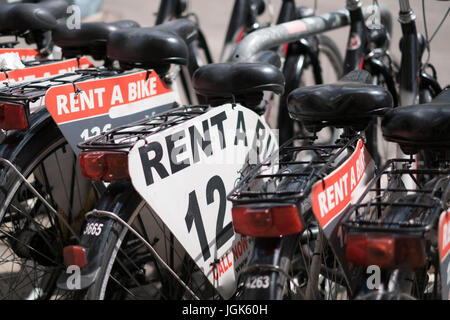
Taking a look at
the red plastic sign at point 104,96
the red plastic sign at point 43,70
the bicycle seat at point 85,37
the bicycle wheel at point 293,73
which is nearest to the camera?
the red plastic sign at point 104,96

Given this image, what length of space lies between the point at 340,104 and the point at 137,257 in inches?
49.2

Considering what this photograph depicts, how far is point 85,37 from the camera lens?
4121mm

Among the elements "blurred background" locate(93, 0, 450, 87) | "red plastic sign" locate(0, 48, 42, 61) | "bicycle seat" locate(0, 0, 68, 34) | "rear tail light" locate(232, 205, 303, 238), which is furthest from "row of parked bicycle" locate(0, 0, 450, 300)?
"blurred background" locate(93, 0, 450, 87)

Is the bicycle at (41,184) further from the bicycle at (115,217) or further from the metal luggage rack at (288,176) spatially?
the metal luggage rack at (288,176)

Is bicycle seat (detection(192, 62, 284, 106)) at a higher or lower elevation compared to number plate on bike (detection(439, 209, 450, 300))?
higher

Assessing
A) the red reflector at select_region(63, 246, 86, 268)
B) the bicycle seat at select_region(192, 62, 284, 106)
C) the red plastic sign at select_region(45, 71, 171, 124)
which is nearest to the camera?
the red reflector at select_region(63, 246, 86, 268)

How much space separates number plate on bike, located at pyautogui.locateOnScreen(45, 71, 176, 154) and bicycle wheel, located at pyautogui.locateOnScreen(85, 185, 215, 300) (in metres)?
0.45

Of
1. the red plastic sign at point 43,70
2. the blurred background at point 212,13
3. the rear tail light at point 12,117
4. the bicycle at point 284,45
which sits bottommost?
the blurred background at point 212,13

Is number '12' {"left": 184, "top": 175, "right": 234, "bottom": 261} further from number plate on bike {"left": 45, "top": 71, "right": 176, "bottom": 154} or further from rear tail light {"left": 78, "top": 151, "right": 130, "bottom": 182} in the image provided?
number plate on bike {"left": 45, "top": 71, "right": 176, "bottom": 154}

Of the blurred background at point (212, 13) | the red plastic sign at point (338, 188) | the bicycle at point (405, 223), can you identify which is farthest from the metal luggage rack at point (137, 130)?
the blurred background at point (212, 13)

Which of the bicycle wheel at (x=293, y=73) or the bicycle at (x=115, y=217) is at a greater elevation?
the bicycle at (x=115, y=217)

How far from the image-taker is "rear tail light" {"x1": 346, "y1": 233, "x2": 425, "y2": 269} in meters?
2.10

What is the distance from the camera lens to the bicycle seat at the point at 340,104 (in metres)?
2.82

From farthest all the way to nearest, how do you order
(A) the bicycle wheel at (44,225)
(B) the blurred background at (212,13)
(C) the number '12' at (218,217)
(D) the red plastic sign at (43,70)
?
(B) the blurred background at (212,13), (D) the red plastic sign at (43,70), (A) the bicycle wheel at (44,225), (C) the number '12' at (218,217)
